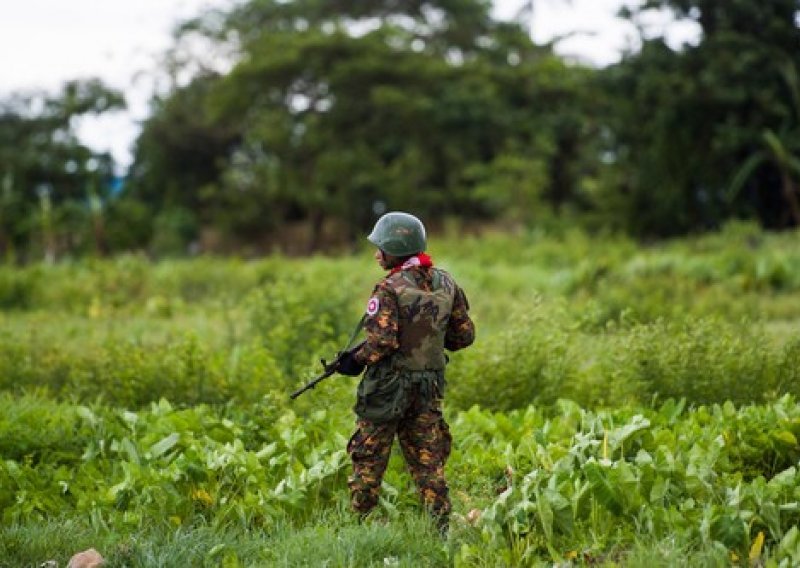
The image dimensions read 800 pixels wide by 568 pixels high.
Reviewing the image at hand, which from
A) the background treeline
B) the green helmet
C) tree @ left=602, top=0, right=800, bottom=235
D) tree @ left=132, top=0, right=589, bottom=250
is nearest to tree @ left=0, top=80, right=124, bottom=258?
the background treeline

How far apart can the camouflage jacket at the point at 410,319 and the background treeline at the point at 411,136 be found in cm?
1904

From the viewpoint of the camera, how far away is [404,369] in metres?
5.38

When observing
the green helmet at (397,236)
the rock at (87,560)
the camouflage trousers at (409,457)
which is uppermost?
the green helmet at (397,236)

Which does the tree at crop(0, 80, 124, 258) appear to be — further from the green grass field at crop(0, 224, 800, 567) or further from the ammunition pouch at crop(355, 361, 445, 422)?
the ammunition pouch at crop(355, 361, 445, 422)

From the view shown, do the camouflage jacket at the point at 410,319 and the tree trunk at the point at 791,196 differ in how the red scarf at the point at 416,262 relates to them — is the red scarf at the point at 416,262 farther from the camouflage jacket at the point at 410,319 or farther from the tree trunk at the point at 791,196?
the tree trunk at the point at 791,196

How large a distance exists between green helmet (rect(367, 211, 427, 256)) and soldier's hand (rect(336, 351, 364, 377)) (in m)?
0.53

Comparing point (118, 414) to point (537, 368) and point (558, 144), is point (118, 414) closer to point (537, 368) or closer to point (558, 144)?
point (537, 368)

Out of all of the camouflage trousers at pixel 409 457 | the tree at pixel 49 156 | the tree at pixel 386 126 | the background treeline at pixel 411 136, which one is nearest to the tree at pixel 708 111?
the background treeline at pixel 411 136

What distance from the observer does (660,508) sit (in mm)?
4789

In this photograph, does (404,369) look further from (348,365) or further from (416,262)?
(416,262)

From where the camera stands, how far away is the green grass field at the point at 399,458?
4793 mm

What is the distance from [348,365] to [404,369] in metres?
0.27

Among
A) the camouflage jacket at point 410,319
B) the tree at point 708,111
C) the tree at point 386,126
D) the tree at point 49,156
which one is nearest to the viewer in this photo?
the camouflage jacket at point 410,319

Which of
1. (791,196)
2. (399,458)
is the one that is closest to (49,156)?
(791,196)
